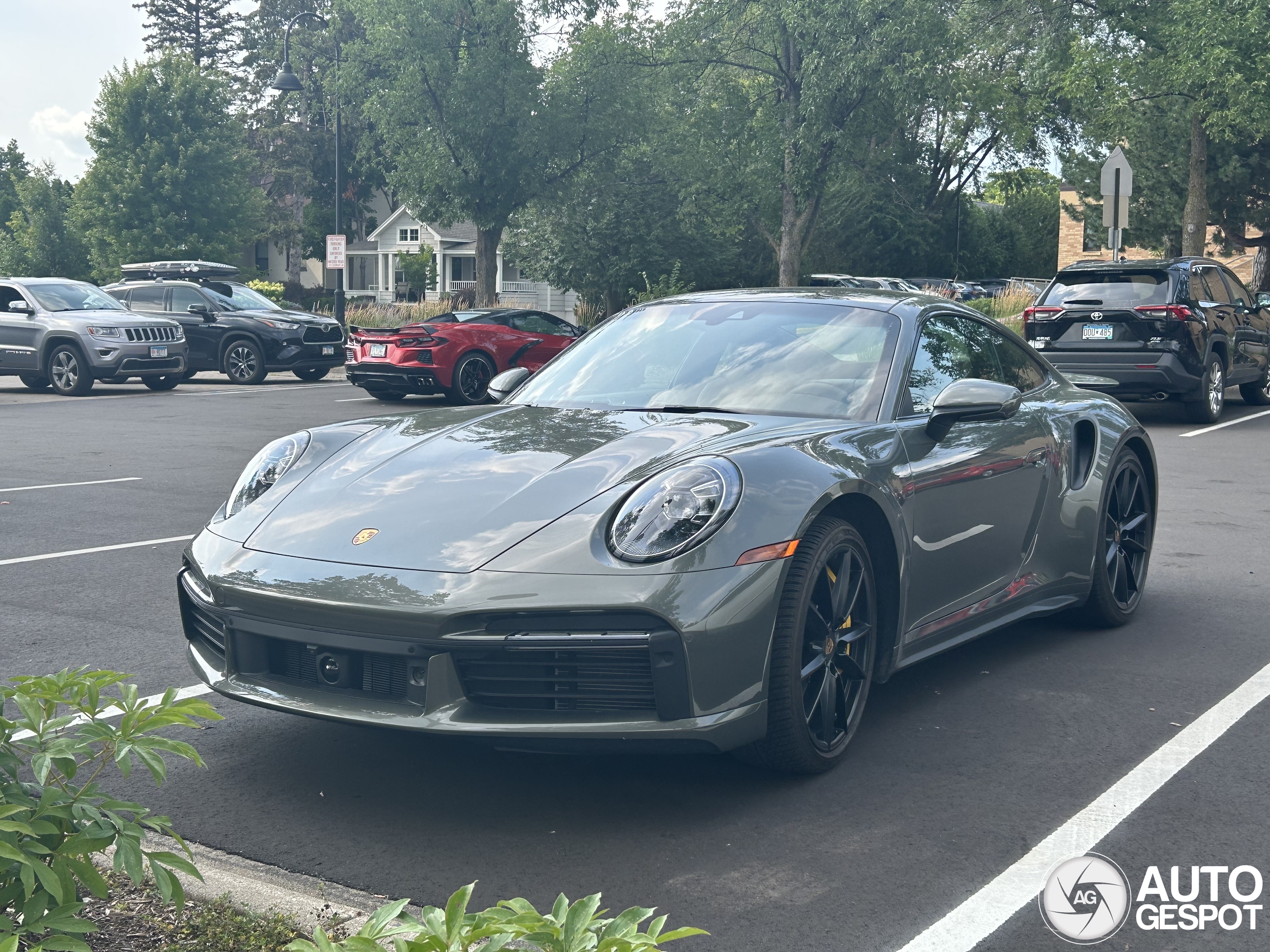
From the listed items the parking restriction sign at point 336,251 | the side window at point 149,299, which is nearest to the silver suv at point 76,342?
the side window at point 149,299

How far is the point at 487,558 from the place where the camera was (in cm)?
359

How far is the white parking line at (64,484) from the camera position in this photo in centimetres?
1003

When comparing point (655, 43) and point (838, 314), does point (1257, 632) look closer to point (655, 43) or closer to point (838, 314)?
point (838, 314)

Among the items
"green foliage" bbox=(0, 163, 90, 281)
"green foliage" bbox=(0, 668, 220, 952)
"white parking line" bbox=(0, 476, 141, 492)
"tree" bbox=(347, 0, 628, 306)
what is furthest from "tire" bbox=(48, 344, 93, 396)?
"green foliage" bbox=(0, 163, 90, 281)

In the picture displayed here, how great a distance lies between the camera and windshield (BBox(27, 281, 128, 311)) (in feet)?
69.1

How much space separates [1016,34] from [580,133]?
11209 millimetres

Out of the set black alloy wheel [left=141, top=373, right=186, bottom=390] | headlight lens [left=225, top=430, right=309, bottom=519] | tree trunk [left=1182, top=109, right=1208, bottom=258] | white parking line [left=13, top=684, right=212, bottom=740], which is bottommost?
black alloy wheel [left=141, top=373, right=186, bottom=390]

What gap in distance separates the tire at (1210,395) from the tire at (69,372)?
48.3ft

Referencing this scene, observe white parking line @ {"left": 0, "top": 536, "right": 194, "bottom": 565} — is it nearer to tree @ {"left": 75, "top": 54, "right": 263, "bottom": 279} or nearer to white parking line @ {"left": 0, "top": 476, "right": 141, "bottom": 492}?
white parking line @ {"left": 0, "top": 476, "right": 141, "bottom": 492}

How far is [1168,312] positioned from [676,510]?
12.3 m

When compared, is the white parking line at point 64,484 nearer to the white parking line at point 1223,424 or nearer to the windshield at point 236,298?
the white parking line at point 1223,424

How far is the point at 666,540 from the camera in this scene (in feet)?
11.9

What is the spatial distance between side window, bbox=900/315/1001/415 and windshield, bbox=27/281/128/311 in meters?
18.3

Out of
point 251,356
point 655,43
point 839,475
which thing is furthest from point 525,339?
point 655,43
